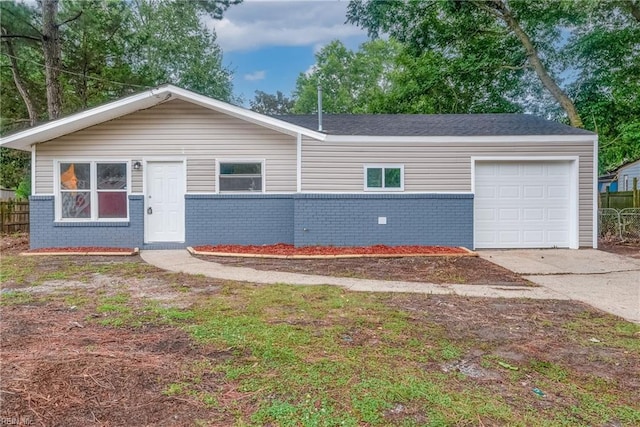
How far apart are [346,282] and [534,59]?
44.4ft

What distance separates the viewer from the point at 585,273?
6.66 meters

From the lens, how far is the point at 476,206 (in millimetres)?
9484

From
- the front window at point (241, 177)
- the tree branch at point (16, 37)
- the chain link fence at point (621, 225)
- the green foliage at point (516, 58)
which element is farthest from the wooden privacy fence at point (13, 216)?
the chain link fence at point (621, 225)

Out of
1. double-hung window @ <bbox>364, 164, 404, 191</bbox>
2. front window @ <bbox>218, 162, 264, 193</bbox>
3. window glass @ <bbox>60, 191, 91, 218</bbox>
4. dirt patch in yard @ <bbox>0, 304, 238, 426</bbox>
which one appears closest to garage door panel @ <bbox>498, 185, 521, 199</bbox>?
double-hung window @ <bbox>364, 164, 404, 191</bbox>

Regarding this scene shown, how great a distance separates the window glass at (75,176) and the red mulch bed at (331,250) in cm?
310

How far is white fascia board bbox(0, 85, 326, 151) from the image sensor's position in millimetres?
8633

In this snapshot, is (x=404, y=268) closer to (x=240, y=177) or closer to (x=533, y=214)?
(x=533, y=214)

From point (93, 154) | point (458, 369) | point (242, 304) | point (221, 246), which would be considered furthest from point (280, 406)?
point (93, 154)

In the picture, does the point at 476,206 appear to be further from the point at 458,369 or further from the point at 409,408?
the point at 409,408

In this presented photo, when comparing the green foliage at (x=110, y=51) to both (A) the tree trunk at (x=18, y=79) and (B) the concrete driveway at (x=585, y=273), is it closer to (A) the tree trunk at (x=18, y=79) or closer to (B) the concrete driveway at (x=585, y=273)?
(A) the tree trunk at (x=18, y=79)

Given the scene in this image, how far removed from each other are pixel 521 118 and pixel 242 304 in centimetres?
1019

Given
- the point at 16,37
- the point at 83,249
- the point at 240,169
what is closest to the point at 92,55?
the point at 16,37

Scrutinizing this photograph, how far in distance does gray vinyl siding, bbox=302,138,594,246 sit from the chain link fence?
3.02 meters

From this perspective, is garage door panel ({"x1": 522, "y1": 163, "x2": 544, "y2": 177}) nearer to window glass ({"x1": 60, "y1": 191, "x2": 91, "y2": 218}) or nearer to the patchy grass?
the patchy grass
